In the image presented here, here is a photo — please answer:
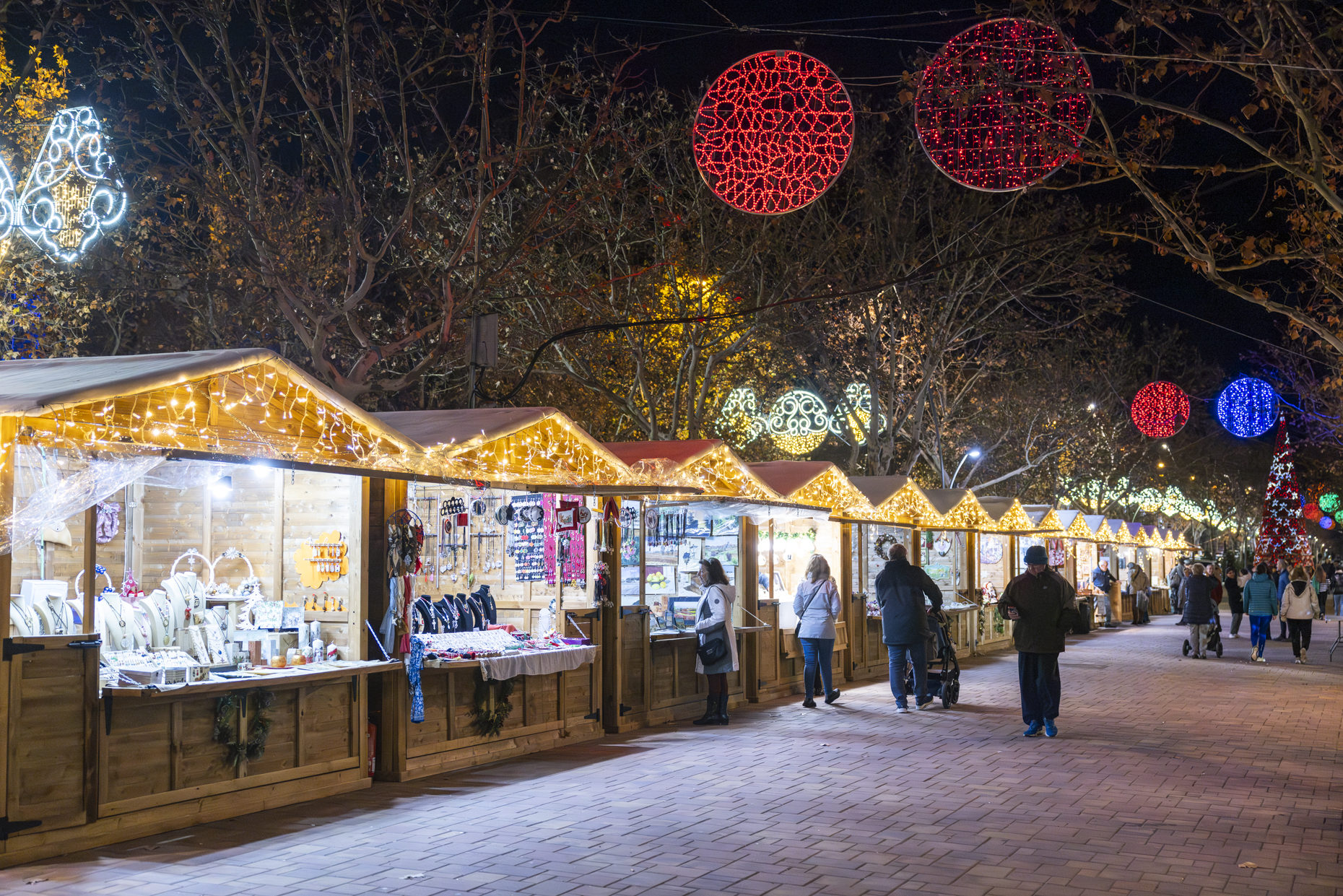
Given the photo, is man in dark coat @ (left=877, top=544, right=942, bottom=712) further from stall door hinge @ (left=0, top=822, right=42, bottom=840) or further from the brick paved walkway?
stall door hinge @ (left=0, top=822, right=42, bottom=840)

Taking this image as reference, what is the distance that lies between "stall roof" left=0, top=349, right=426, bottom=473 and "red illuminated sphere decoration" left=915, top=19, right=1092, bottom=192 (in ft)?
13.6

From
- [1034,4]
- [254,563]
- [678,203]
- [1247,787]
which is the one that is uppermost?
[678,203]

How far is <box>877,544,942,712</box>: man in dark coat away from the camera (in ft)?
41.8

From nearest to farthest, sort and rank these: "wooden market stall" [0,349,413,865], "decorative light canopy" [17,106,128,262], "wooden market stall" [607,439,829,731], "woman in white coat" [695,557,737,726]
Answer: "wooden market stall" [0,349,413,865]
"wooden market stall" [607,439,829,731]
"woman in white coat" [695,557,737,726]
"decorative light canopy" [17,106,128,262]

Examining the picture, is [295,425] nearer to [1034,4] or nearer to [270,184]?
[1034,4]

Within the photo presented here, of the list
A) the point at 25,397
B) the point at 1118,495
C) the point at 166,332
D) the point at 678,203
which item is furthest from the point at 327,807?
the point at 1118,495

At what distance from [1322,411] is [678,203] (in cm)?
1830

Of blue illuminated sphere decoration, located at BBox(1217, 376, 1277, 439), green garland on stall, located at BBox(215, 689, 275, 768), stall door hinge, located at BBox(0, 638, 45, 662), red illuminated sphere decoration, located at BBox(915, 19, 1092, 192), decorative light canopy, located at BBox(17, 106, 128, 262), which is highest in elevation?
decorative light canopy, located at BBox(17, 106, 128, 262)

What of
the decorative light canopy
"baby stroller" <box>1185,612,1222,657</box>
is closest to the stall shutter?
the decorative light canopy

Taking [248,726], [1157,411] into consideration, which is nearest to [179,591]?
[248,726]

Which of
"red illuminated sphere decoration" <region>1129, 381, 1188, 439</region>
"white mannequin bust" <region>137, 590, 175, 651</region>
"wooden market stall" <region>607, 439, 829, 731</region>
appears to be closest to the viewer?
"white mannequin bust" <region>137, 590, 175, 651</region>

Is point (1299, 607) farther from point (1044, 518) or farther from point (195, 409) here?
point (195, 409)

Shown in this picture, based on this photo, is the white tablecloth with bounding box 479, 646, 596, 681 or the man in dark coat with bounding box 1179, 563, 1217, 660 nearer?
the white tablecloth with bounding box 479, 646, 596, 681

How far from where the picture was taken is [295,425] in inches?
297
